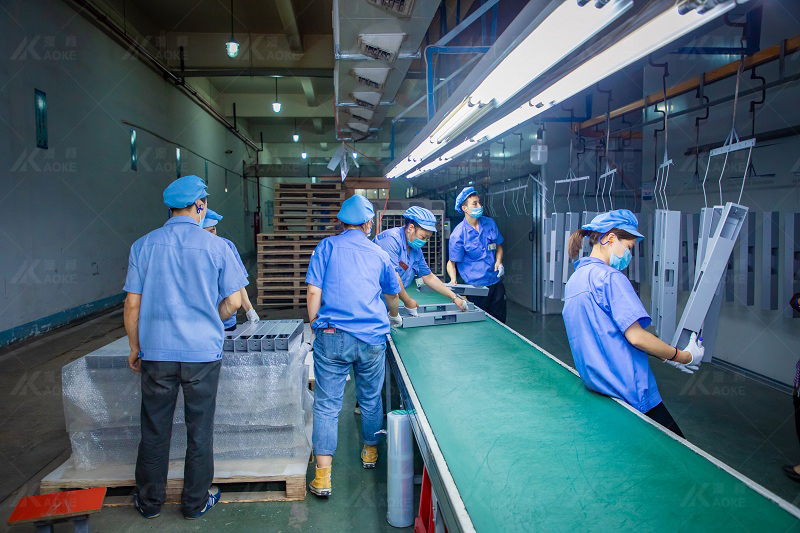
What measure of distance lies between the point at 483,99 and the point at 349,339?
1720 millimetres

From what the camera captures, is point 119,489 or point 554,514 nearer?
point 554,514

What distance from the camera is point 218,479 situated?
10.8ft

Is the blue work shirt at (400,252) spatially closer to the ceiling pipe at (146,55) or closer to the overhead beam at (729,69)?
the overhead beam at (729,69)

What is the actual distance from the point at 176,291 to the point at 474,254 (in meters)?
3.59

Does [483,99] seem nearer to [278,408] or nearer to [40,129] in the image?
[278,408]

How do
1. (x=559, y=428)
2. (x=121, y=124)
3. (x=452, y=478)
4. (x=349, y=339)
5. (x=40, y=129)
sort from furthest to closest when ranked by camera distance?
(x=121, y=124) < (x=40, y=129) < (x=349, y=339) < (x=559, y=428) < (x=452, y=478)

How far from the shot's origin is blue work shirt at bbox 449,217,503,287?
19.1 feet

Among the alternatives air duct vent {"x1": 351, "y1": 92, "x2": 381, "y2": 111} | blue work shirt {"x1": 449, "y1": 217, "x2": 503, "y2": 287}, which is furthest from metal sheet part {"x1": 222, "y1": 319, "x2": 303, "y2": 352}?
air duct vent {"x1": 351, "y1": 92, "x2": 381, "y2": 111}

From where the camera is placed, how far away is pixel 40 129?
25.0ft

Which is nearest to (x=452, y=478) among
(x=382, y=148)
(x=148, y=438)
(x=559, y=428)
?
(x=559, y=428)

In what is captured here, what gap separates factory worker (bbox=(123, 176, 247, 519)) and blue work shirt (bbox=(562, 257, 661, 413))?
2.06 metres

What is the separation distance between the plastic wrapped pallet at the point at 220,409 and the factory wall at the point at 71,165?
15.8 feet

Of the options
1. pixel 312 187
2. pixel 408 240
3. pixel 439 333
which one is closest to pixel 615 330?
pixel 439 333

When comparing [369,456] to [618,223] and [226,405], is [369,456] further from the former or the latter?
[618,223]
